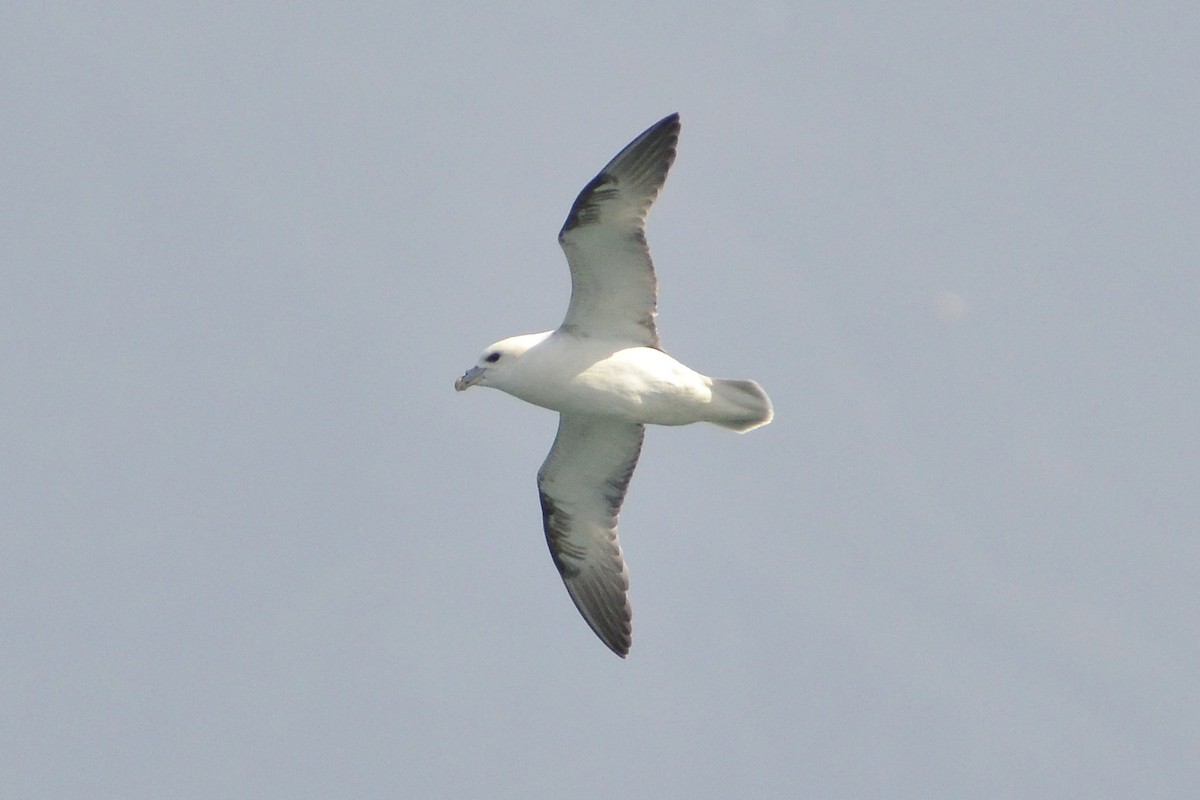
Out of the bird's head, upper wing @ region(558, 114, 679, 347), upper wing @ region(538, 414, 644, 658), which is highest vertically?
upper wing @ region(558, 114, 679, 347)

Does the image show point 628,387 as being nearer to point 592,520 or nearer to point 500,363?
point 500,363

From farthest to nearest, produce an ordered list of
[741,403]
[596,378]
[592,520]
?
[592,520], [741,403], [596,378]

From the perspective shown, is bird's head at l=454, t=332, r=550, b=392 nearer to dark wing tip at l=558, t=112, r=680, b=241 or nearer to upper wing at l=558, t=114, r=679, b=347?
upper wing at l=558, t=114, r=679, b=347

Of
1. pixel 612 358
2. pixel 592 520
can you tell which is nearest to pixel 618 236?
pixel 612 358

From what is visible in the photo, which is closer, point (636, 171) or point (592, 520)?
point (636, 171)

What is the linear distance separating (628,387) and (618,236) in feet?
3.98

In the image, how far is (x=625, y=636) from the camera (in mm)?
15578

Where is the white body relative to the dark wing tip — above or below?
below

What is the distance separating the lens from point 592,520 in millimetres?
15578

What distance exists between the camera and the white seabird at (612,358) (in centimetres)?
1363

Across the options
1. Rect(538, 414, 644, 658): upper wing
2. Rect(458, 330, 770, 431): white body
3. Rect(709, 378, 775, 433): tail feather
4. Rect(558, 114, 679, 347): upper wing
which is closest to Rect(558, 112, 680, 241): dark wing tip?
Rect(558, 114, 679, 347): upper wing

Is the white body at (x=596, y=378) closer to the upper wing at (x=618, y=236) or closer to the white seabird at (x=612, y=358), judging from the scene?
the white seabird at (x=612, y=358)

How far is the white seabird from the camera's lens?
44.7 feet

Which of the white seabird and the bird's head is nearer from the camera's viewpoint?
the white seabird
